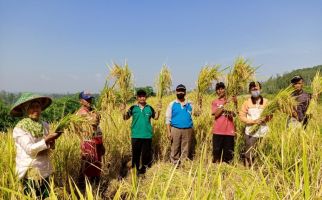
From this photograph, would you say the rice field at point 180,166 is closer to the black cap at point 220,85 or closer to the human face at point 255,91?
the human face at point 255,91

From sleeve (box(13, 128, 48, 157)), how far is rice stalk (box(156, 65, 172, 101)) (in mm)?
3025

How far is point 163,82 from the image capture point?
5.79m

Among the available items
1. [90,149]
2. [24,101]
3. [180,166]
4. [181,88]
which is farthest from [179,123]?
[24,101]

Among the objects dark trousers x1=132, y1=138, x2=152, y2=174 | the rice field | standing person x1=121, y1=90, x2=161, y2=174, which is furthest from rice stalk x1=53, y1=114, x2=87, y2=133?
dark trousers x1=132, y1=138, x2=152, y2=174

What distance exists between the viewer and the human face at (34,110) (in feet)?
10.0

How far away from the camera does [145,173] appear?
18.0 ft

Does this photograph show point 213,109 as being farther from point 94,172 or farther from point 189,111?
point 94,172

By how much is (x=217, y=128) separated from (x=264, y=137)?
3.32ft

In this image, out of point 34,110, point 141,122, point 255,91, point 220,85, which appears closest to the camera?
point 34,110

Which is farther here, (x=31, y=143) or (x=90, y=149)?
(x=90, y=149)

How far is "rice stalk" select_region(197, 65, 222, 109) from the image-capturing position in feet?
18.3

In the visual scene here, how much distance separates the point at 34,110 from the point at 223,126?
3.12 metres

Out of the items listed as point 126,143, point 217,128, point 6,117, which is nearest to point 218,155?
point 217,128

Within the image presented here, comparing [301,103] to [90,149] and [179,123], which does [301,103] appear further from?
[90,149]
